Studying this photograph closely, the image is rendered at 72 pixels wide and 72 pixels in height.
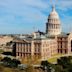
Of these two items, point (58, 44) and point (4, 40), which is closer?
point (58, 44)

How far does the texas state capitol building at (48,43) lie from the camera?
79.6 metres

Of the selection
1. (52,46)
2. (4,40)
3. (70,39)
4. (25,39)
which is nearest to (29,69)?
(25,39)

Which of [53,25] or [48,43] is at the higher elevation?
[53,25]

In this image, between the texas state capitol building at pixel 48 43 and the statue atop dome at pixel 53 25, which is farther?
the statue atop dome at pixel 53 25

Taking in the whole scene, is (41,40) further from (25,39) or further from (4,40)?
(4,40)

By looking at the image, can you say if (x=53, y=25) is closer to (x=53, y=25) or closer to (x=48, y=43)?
(x=53, y=25)

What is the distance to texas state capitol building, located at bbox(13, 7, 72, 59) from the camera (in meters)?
79.6

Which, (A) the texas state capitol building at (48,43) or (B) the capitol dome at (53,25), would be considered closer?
(A) the texas state capitol building at (48,43)

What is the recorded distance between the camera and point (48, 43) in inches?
3356

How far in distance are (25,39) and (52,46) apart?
12374 mm

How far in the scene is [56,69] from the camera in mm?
49656

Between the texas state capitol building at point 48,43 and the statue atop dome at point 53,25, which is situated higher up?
the statue atop dome at point 53,25

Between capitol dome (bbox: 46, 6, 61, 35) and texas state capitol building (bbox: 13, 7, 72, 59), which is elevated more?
capitol dome (bbox: 46, 6, 61, 35)

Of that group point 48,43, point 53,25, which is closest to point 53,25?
point 53,25
